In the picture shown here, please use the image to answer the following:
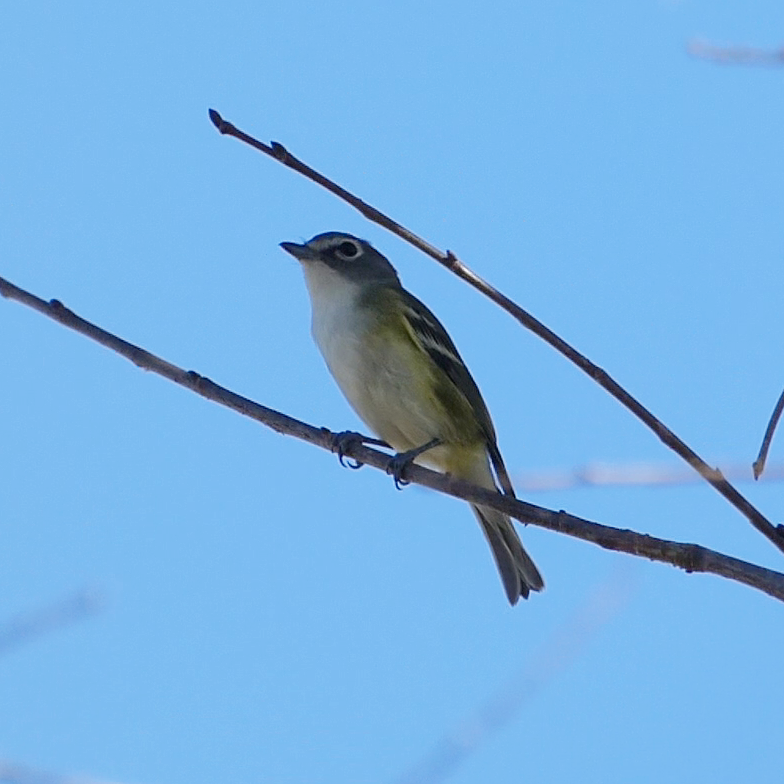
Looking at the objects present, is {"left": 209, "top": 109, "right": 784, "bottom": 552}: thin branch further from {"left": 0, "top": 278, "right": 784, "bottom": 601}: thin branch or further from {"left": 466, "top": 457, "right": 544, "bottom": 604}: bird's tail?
{"left": 466, "top": 457, "right": 544, "bottom": 604}: bird's tail

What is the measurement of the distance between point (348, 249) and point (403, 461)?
1.99m

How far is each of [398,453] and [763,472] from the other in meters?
3.27

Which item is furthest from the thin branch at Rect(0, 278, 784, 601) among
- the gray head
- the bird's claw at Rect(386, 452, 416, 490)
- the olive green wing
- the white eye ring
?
the white eye ring

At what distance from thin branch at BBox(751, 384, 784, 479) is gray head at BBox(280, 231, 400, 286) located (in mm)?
3780

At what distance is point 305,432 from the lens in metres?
4.05

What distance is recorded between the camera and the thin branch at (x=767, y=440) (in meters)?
2.61

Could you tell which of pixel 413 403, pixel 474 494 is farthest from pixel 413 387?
pixel 474 494

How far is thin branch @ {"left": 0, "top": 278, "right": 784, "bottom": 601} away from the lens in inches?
107

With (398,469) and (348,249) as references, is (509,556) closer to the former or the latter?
(398,469)

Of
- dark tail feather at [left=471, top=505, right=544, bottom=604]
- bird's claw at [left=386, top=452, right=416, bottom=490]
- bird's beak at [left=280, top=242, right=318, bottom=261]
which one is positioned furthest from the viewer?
bird's beak at [left=280, top=242, right=318, bottom=261]

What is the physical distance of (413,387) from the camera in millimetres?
5707

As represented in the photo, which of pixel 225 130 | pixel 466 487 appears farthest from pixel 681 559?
pixel 225 130

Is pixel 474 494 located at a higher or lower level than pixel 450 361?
lower

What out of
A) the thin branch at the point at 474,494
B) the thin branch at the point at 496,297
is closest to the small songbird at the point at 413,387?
the thin branch at the point at 474,494
